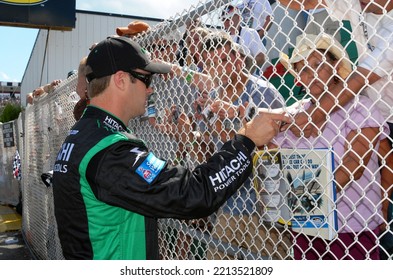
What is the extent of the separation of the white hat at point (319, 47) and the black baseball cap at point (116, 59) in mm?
664

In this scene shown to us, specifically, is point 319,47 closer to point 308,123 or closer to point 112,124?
point 308,123

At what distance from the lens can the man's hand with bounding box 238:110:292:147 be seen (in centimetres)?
181

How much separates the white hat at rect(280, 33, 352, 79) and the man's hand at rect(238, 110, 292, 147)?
210 mm

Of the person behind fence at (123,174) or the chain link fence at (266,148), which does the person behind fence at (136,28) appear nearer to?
the chain link fence at (266,148)

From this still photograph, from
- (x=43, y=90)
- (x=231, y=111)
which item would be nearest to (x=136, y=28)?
(x=231, y=111)

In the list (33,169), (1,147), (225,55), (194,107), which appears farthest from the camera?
(1,147)

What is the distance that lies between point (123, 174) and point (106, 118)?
36 cm

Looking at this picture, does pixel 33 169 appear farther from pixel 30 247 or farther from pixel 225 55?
pixel 225 55

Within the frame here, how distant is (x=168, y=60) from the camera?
280 centimetres

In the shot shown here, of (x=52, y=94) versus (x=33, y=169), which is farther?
(x=33, y=169)

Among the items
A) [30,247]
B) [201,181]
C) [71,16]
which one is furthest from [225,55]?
[71,16]

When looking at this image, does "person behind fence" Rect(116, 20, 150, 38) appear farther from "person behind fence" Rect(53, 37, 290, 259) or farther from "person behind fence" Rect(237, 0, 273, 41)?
"person behind fence" Rect(53, 37, 290, 259)

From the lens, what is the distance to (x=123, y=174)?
5.61 ft

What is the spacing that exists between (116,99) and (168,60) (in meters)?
0.89
